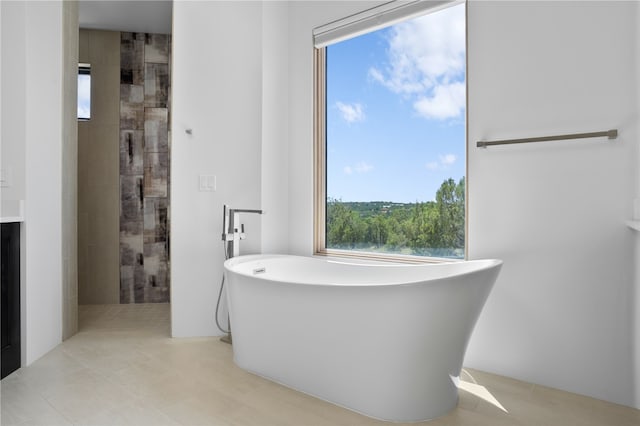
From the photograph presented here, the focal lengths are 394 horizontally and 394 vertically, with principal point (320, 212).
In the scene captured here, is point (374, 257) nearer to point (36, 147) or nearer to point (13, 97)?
point (36, 147)

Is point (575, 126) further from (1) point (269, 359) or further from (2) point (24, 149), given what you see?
(2) point (24, 149)

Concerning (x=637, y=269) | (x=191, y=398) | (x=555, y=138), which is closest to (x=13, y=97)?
(x=191, y=398)

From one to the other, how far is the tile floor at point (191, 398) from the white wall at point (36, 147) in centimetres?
29

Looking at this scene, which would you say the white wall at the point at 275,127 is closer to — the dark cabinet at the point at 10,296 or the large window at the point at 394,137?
the large window at the point at 394,137

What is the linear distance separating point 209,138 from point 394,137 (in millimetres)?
1337

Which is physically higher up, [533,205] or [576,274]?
[533,205]

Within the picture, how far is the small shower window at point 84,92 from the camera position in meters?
3.63

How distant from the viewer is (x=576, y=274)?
196cm

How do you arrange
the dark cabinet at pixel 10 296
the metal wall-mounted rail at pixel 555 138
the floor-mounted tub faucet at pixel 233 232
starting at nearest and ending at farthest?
the metal wall-mounted rail at pixel 555 138, the dark cabinet at pixel 10 296, the floor-mounted tub faucet at pixel 233 232

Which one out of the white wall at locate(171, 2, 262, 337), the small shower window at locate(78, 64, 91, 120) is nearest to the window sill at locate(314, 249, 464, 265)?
the white wall at locate(171, 2, 262, 337)

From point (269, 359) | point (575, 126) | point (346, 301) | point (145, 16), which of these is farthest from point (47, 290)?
point (575, 126)

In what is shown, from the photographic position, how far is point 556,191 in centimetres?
201

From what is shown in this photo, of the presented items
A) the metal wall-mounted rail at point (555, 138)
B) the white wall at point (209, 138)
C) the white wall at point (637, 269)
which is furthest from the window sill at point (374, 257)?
the white wall at point (637, 269)

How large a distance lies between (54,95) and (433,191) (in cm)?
254
